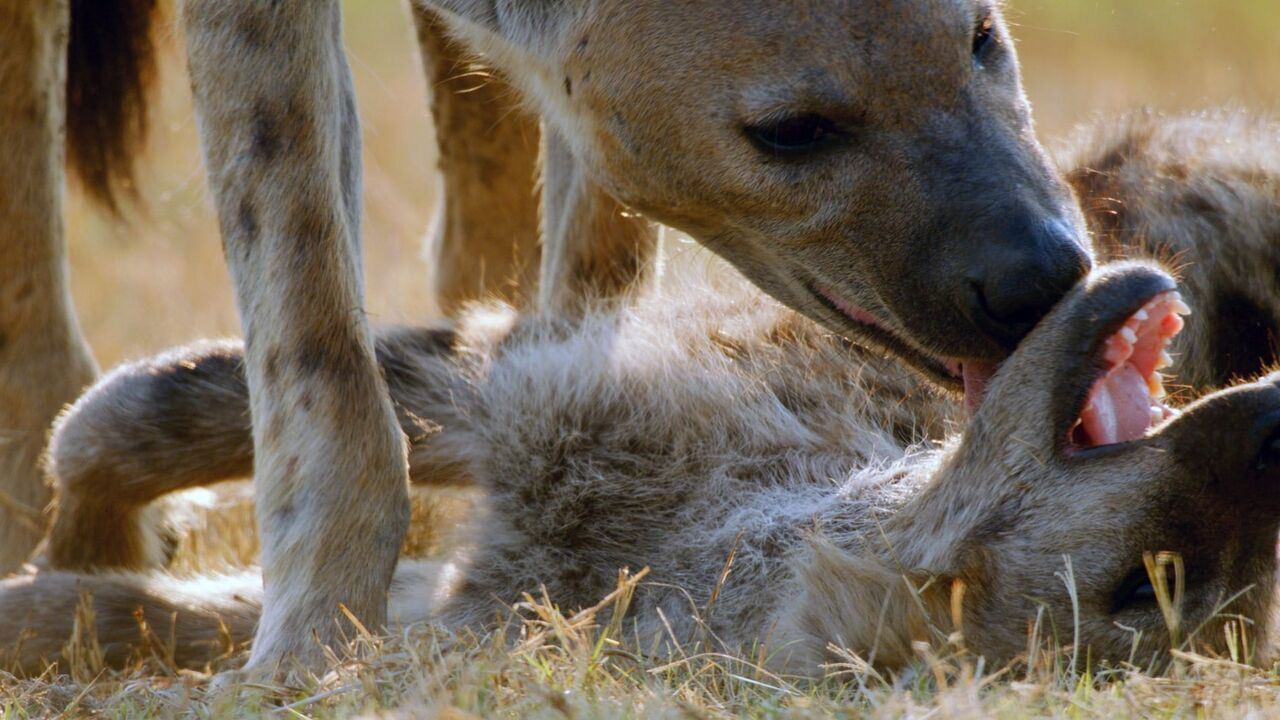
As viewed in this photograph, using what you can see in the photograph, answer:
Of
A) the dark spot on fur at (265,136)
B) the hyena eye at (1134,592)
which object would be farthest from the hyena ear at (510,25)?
the hyena eye at (1134,592)

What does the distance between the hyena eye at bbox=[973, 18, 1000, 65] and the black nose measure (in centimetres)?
40

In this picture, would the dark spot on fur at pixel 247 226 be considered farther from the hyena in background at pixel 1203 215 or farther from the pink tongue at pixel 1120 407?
the hyena in background at pixel 1203 215

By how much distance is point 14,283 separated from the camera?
372cm

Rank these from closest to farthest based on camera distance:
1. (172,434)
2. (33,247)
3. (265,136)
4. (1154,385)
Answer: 1. (1154,385)
2. (265,136)
3. (172,434)
4. (33,247)

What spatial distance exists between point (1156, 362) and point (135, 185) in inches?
113

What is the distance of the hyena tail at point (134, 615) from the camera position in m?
2.97

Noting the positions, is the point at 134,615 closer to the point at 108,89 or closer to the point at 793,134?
the point at 793,134

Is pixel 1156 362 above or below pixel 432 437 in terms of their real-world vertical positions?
above

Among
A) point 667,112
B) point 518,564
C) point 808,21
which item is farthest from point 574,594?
point 808,21

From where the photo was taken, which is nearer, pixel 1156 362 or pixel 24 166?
pixel 1156 362

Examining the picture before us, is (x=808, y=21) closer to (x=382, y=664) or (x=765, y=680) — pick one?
(x=765, y=680)

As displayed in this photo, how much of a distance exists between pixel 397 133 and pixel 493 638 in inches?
227

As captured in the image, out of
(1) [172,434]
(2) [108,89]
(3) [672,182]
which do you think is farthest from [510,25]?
(2) [108,89]

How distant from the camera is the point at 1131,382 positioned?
2326 millimetres
